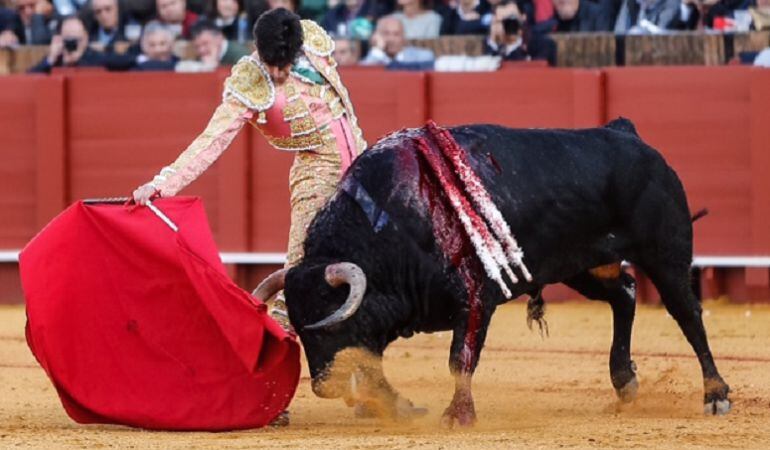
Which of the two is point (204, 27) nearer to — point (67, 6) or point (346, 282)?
point (67, 6)

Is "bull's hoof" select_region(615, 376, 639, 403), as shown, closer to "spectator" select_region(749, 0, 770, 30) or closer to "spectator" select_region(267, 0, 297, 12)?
"spectator" select_region(749, 0, 770, 30)

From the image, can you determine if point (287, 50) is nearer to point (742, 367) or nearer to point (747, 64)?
point (742, 367)

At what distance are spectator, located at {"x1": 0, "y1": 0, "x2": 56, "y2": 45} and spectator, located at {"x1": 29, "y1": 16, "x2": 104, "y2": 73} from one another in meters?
0.63

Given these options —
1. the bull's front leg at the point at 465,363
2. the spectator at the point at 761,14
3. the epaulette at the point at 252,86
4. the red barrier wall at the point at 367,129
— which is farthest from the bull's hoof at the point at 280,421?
the spectator at the point at 761,14

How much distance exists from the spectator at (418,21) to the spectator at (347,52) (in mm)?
302

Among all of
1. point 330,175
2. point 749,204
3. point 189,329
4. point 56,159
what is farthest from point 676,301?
point 56,159

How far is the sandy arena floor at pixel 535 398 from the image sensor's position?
529 cm

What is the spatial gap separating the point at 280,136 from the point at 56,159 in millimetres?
4795

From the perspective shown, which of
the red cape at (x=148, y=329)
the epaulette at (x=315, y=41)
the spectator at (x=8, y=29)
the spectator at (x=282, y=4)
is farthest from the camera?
the spectator at (x=8, y=29)

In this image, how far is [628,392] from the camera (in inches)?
245

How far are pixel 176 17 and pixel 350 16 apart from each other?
1.05m

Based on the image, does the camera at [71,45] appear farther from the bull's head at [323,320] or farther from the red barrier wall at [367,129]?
the bull's head at [323,320]

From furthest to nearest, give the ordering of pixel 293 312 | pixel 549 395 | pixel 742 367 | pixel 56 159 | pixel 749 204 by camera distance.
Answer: pixel 56 159
pixel 749 204
pixel 742 367
pixel 549 395
pixel 293 312

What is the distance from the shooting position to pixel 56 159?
10.5 metres
